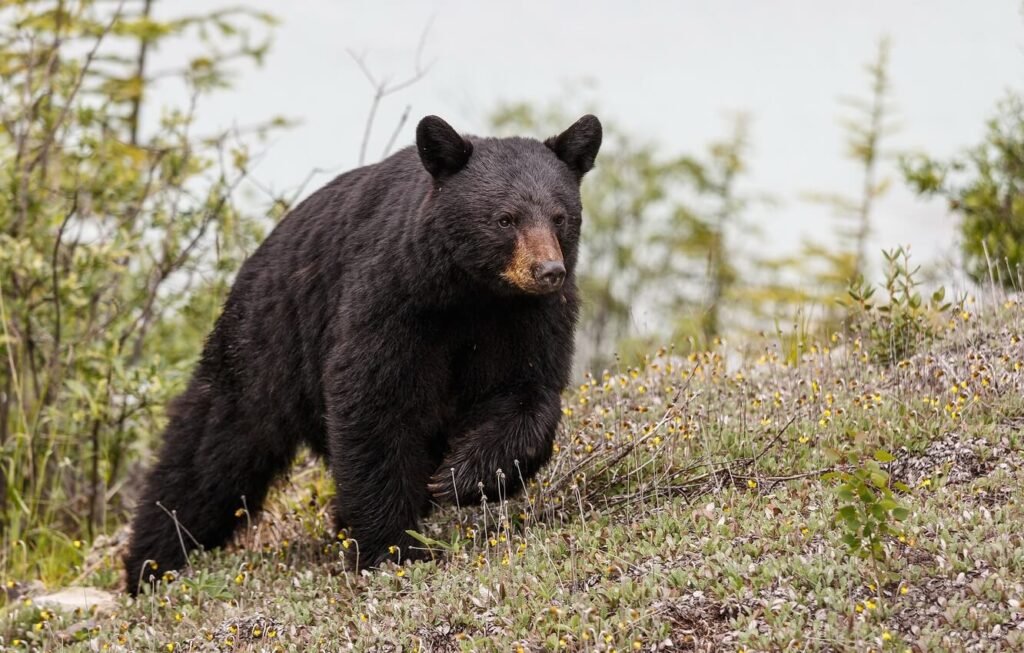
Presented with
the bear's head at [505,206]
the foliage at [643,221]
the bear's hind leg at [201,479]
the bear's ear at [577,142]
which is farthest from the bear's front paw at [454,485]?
the foliage at [643,221]

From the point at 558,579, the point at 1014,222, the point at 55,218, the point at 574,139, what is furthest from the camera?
the point at 1014,222

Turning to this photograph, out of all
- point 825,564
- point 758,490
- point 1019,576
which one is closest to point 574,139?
point 758,490

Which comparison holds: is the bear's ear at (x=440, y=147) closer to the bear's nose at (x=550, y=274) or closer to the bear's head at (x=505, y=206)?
the bear's head at (x=505, y=206)

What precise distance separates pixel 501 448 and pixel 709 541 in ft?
3.73

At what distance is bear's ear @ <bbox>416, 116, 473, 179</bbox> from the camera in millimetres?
5566

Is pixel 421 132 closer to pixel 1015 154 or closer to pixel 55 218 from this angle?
pixel 55 218

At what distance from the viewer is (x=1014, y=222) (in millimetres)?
10820

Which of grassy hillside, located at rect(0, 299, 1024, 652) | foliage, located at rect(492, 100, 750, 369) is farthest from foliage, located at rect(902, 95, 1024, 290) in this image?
foliage, located at rect(492, 100, 750, 369)

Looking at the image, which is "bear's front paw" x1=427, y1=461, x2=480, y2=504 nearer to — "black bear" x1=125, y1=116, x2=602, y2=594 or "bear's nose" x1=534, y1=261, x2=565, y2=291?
"black bear" x1=125, y1=116, x2=602, y2=594

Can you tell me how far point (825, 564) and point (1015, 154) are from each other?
26.9 feet

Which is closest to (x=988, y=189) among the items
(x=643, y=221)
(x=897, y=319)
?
(x=897, y=319)

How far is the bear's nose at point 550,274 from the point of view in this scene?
5094 mm

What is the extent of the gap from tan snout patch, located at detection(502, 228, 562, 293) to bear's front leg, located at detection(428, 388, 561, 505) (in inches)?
24.7

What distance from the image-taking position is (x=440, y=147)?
18.4ft
